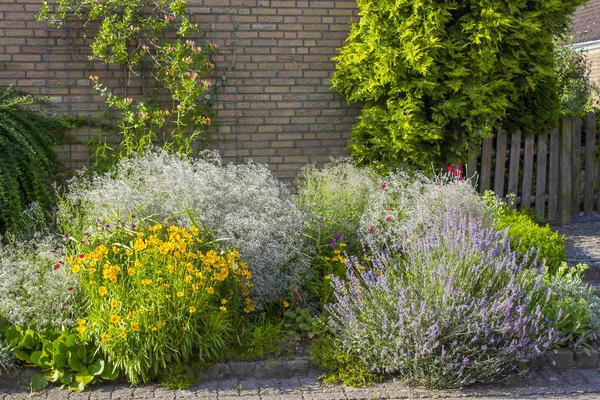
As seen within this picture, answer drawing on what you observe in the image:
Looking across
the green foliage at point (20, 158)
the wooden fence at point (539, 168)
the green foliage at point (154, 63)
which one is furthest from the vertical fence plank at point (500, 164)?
the green foliage at point (20, 158)

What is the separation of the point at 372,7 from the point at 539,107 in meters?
2.24

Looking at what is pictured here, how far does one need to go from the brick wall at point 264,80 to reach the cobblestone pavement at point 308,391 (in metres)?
3.38

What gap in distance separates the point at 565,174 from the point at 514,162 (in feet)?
2.46

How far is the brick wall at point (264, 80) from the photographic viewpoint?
22.6 ft

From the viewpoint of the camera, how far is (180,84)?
6902 mm

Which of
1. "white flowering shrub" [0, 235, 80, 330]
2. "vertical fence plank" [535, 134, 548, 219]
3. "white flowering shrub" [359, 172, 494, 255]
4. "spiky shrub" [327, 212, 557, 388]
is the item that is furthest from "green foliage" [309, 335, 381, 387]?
"vertical fence plank" [535, 134, 548, 219]

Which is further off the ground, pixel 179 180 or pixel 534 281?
pixel 179 180

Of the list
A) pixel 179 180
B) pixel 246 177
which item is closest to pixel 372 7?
pixel 246 177

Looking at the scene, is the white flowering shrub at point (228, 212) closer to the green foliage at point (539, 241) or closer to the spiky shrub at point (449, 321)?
the spiky shrub at point (449, 321)

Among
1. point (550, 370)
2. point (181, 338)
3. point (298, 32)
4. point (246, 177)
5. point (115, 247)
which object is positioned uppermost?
point (298, 32)

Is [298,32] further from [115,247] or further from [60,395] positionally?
[60,395]

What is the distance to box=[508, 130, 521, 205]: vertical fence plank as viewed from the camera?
7785 mm

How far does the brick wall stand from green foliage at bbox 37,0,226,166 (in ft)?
0.51

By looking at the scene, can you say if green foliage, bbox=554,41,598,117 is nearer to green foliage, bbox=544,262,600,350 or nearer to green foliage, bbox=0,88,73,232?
green foliage, bbox=544,262,600,350
